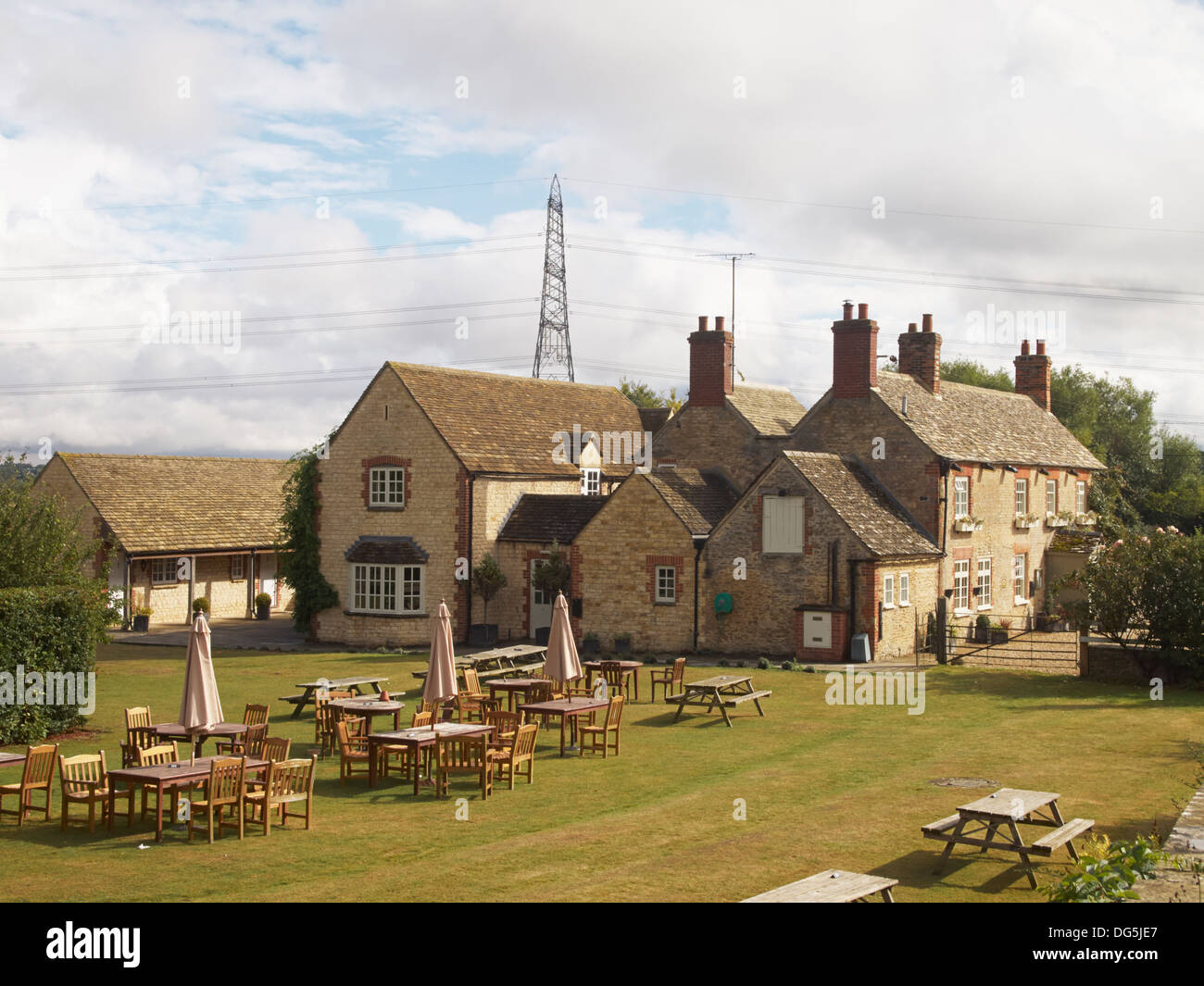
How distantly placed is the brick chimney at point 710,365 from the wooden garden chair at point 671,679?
1389 cm

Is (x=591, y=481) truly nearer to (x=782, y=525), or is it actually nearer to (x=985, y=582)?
(x=782, y=525)

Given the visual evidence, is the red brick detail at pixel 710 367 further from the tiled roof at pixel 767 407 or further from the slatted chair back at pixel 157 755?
the slatted chair back at pixel 157 755

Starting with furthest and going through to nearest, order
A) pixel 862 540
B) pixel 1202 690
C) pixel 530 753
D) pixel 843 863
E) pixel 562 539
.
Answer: pixel 562 539
pixel 862 540
pixel 1202 690
pixel 530 753
pixel 843 863

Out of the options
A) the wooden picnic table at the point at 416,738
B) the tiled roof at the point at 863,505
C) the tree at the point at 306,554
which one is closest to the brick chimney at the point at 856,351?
the tiled roof at the point at 863,505

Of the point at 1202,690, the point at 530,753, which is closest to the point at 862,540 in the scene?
the point at 1202,690

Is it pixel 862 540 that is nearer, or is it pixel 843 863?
pixel 843 863

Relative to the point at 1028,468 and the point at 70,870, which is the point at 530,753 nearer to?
the point at 70,870

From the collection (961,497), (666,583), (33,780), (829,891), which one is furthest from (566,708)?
(961,497)

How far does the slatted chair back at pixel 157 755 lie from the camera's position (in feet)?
52.4

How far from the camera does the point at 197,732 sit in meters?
16.2

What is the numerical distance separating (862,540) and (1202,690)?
9072 millimetres

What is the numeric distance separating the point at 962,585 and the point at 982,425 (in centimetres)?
709

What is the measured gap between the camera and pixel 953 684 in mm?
27844

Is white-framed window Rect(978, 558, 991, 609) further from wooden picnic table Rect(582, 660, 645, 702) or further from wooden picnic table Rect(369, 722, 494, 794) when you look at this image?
wooden picnic table Rect(369, 722, 494, 794)
